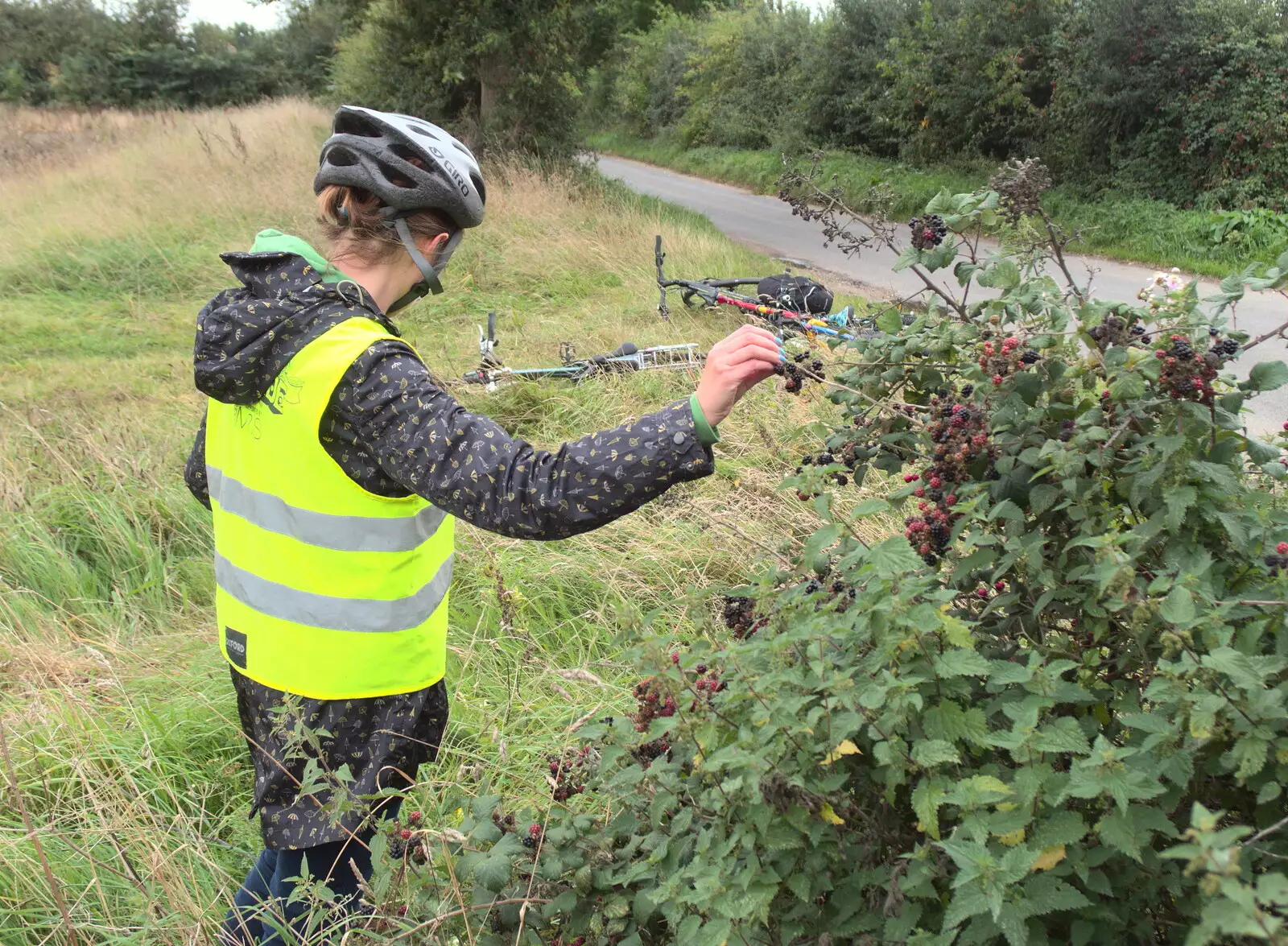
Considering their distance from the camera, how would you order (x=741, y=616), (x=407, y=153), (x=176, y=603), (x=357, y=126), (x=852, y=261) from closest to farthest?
1. (x=741, y=616)
2. (x=407, y=153)
3. (x=357, y=126)
4. (x=176, y=603)
5. (x=852, y=261)

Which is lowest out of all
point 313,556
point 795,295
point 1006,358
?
point 795,295

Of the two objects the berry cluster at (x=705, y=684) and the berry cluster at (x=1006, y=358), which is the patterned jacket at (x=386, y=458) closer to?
the berry cluster at (x=705, y=684)

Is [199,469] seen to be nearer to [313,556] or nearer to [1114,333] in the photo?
[313,556]

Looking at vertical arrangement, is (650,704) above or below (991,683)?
below

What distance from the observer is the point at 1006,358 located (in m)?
1.51

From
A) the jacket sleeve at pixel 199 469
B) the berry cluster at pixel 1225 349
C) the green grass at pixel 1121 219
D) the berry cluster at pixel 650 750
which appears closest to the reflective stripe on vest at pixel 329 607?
the jacket sleeve at pixel 199 469

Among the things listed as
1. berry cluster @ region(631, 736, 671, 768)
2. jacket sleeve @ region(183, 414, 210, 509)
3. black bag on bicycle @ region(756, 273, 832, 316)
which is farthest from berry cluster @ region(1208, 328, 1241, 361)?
black bag on bicycle @ region(756, 273, 832, 316)

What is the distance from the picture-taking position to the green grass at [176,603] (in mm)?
2418

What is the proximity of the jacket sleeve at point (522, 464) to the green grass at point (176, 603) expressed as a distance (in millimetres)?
241

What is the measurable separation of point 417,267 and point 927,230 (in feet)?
3.42

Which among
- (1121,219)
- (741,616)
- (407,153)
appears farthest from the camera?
(1121,219)

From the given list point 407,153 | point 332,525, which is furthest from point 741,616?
point 407,153

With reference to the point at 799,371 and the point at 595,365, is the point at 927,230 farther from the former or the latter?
the point at 595,365

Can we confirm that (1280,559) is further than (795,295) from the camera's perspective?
No
